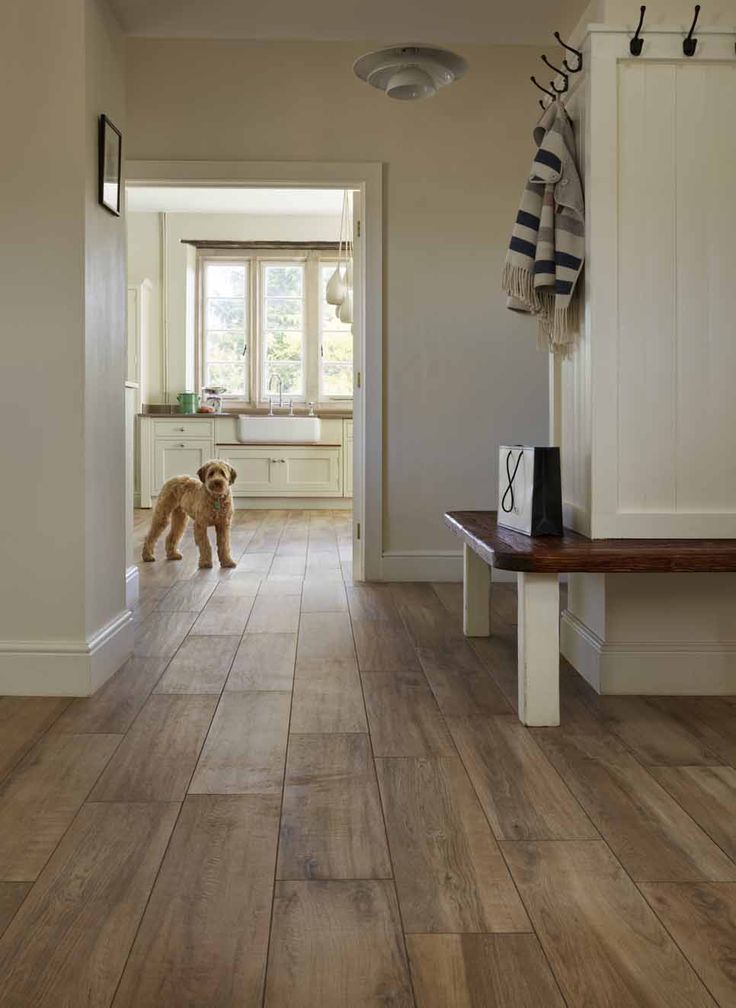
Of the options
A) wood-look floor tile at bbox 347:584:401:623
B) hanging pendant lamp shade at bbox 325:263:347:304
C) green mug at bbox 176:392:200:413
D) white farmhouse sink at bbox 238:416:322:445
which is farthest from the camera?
green mug at bbox 176:392:200:413

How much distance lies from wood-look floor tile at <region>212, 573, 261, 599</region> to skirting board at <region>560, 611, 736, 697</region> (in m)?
1.97

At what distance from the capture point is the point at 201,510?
5.24 meters

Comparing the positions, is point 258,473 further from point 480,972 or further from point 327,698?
point 480,972

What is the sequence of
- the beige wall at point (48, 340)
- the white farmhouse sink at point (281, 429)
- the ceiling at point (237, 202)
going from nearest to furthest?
the beige wall at point (48, 340) → the ceiling at point (237, 202) → the white farmhouse sink at point (281, 429)

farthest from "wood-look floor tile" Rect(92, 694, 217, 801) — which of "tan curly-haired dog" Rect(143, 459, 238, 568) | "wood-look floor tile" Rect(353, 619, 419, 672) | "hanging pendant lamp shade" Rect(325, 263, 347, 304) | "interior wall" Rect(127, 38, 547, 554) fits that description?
"hanging pendant lamp shade" Rect(325, 263, 347, 304)

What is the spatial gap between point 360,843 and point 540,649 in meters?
0.87

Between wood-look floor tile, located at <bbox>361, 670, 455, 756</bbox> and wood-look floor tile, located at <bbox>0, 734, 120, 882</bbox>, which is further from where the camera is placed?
wood-look floor tile, located at <bbox>361, 670, 455, 756</bbox>

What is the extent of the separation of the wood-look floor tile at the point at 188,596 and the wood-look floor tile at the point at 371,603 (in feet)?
2.15

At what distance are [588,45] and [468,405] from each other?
221 centimetres

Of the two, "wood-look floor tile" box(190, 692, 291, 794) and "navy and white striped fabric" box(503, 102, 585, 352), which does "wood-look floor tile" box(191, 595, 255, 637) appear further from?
"navy and white striped fabric" box(503, 102, 585, 352)

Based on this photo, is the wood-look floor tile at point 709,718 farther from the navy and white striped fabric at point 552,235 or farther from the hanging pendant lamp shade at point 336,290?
the hanging pendant lamp shade at point 336,290

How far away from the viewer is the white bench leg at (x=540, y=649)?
7.77 ft

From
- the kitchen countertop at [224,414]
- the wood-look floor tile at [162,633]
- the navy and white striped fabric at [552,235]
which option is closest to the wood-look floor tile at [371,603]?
the wood-look floor tile at [162,633]

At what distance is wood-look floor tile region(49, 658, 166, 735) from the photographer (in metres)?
2.36
